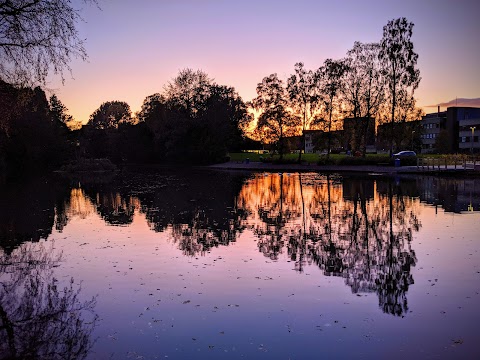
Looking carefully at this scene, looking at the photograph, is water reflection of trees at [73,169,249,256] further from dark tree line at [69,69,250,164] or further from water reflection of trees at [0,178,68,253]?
dark tree line at [69,69,250,164]

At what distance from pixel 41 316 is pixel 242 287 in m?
4.31

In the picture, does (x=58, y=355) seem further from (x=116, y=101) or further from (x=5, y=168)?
(x=116, y=101)

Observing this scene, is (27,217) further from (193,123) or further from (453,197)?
(193,123)

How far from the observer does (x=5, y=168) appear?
7225 cm

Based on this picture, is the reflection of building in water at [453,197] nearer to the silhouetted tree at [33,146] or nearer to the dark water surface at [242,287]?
the dark water surface at [242,287]

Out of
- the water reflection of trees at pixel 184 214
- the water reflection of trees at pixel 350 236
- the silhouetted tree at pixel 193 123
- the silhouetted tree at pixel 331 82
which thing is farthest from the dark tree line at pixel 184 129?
the water reflection of trees at pixel 350 236

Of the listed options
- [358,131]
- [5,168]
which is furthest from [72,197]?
[358,131]

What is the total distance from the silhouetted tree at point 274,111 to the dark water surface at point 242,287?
62148 mm

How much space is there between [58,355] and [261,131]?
258 feet

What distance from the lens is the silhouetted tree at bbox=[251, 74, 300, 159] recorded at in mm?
81375

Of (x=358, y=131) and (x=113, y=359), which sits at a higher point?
(x=358, y=131)

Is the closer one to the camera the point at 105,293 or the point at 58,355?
the point at 58,355

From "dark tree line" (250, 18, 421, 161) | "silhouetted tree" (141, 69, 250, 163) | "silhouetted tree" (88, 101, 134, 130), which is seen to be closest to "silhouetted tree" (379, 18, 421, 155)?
"dark tree line" (250, 18, 421, 161)

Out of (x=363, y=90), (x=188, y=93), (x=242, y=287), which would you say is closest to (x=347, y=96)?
(x=363, y=90)
